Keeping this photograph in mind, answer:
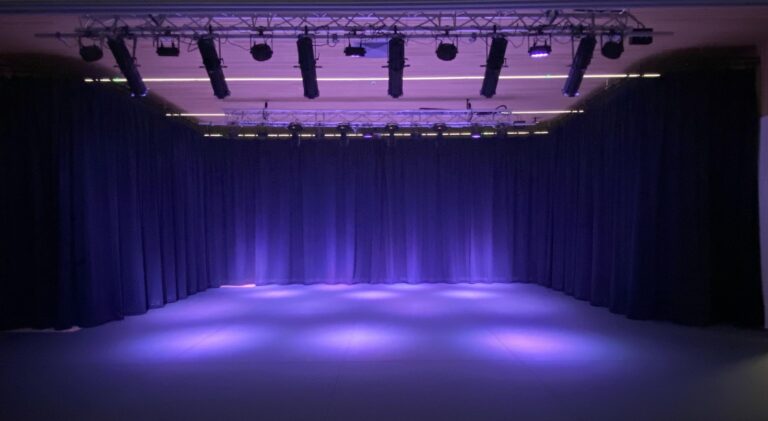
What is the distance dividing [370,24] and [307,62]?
91 cm

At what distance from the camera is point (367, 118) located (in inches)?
429

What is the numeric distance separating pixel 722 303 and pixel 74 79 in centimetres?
1063

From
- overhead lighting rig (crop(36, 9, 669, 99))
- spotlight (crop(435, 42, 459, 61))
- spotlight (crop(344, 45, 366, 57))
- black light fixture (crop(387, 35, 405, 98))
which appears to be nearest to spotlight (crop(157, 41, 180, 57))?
overhead lighting rig (crop(36, 9, 669, 99))

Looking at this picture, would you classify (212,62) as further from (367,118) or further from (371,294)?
(371,294)

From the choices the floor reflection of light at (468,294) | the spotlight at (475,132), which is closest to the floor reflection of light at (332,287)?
the floor reflection of light at (468,294)

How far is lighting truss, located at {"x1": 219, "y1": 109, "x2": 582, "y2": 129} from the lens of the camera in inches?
399

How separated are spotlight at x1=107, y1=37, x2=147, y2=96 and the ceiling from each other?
48 cm

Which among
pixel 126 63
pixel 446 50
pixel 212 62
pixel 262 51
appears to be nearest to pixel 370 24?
pixel 446 50

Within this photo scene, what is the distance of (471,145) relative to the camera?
40.7 feet

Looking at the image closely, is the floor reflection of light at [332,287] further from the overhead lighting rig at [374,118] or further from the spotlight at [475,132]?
the spotlight at [475,132]

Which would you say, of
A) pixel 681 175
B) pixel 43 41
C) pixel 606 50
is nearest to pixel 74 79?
pixel 43 41

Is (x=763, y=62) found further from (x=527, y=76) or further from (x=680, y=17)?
(x=527, y=76)

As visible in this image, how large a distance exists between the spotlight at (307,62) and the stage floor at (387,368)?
336cm

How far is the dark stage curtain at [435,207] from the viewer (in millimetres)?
7129
